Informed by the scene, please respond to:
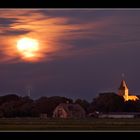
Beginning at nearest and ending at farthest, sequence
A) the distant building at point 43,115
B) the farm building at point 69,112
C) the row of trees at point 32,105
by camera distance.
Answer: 1. the row of trees at point 32,105
2. the distant building at point 43,115
3. the farm building at point 69,112

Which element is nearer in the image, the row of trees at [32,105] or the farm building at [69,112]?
the row of trees at [32,105]

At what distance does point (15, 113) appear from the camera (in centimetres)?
884

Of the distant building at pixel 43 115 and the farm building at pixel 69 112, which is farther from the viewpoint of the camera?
the farm building at pixel 69 112

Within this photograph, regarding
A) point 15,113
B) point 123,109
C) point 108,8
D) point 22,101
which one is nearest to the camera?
point 108,8

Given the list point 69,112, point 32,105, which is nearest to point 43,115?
point 69,112

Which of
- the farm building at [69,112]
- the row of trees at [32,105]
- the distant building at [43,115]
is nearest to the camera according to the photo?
the row of trees at [32,105]

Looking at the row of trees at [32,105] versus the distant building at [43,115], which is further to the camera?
the distant building at [43,115]

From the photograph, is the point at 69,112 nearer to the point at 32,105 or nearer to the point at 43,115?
the point at 43,115

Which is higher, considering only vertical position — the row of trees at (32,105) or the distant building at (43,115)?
the row of trees at (32,105)

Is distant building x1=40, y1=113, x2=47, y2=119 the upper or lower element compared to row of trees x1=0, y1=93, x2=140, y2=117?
lower

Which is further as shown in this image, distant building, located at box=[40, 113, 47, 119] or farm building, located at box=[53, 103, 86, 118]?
farm building, located at box=[53, 103, 86, 118]
